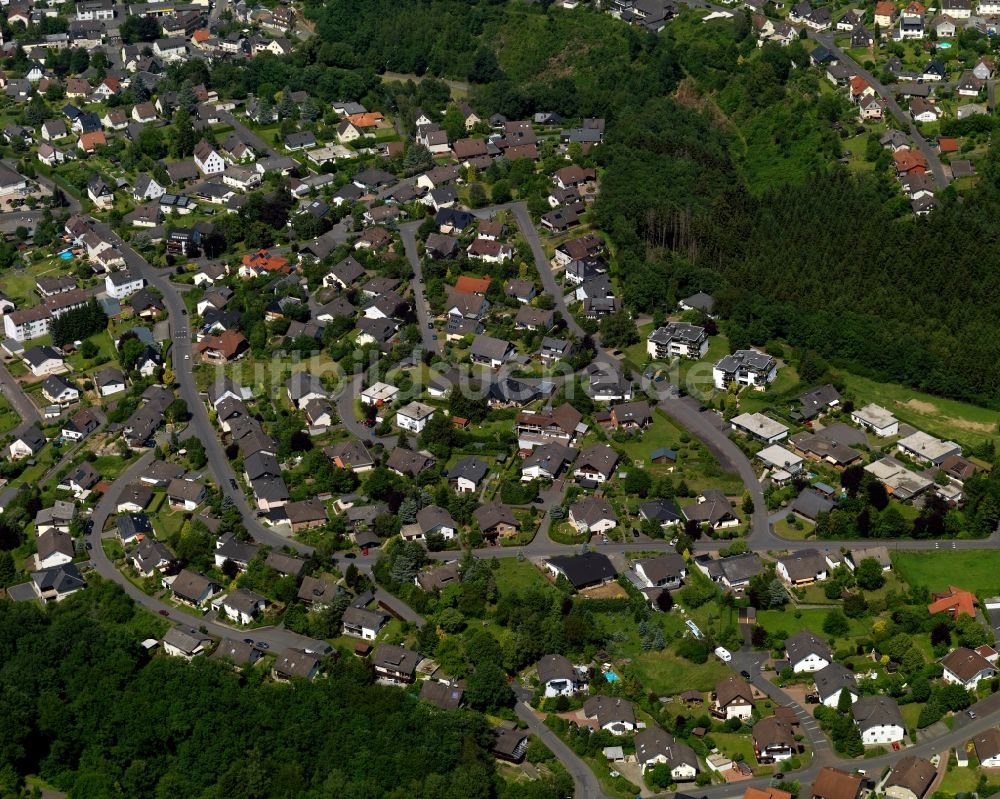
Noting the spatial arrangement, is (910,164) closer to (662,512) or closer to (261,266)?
(662,512)

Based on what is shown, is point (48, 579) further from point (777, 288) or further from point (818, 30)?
point (818, 30)

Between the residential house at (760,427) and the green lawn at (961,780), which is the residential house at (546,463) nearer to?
the residential house at (760,427)

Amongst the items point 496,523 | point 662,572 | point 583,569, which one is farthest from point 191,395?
point 662,572

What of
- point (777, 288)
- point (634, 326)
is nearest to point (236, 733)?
point (634, 326)

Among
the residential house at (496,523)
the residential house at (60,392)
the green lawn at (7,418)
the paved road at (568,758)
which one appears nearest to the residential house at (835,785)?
the paved road at (568,758)

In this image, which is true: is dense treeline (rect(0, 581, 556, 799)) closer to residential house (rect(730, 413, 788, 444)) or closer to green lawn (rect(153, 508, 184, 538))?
green lawn (rect(153, 508, 184, 538))
